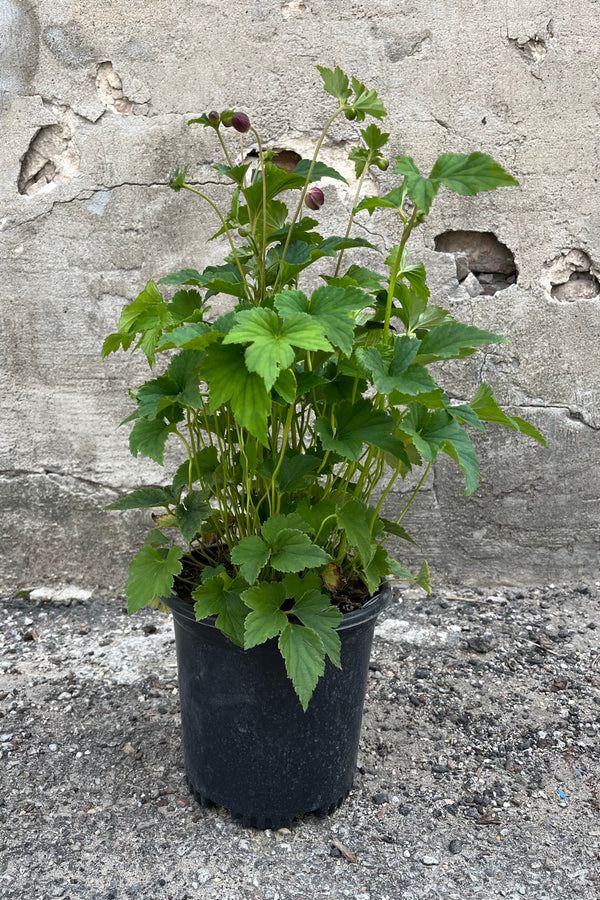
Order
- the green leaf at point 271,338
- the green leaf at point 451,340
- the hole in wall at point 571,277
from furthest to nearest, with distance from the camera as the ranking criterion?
the hole in wall at point 571,277 < the green leaf at point 451,340 < the green leaf at point 271,338

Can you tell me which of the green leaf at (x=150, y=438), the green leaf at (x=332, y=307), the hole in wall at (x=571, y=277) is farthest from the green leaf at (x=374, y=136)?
the hole in wall at (x=571, y=277)

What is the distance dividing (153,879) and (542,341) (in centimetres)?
179

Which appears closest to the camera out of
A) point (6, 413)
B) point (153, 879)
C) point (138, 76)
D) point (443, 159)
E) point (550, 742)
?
point (443, 159)

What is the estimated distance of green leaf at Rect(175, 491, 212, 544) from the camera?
1385 mm

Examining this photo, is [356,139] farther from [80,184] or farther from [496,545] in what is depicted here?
[496,545]

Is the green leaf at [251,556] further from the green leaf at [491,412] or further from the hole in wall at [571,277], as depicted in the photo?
the hole in wall at [571,277]

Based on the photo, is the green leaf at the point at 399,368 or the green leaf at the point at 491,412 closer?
the green leaf at the point at 399,368

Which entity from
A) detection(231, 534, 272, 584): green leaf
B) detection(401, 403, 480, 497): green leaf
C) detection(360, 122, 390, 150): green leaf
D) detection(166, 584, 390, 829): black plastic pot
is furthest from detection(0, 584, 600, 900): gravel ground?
detection(360, 122, 390, 150): green leaf

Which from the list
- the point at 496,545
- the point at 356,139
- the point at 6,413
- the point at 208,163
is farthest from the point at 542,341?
the point at 6,413

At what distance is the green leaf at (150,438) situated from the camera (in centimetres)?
134

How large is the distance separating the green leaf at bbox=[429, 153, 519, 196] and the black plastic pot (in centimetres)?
76

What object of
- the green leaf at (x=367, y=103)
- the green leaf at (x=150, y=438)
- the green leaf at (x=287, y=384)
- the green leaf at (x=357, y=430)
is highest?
the green leaf at (x=367, y=103)

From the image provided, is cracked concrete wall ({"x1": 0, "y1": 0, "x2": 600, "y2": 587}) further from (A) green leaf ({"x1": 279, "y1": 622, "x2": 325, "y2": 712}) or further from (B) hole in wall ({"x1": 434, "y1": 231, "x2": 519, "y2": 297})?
(A) green leaf ({"x1": 279, "y1": 622, "x2": 325, "y2": 712})

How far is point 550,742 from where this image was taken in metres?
1.81
